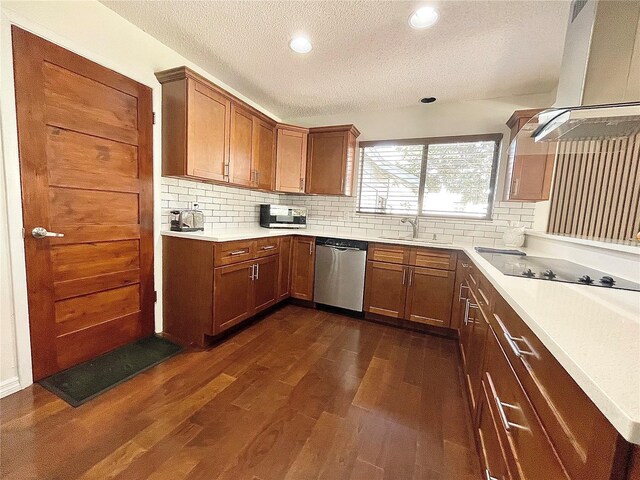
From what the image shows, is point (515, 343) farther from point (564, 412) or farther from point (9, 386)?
point (9, 386)

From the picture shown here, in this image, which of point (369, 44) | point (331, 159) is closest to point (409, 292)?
point (331, 159)

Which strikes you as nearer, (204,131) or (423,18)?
(423,18)

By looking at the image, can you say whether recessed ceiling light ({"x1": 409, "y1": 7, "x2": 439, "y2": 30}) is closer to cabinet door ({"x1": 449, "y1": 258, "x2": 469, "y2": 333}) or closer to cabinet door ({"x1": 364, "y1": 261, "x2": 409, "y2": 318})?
cabinet door ({"x1": 449, "y1": 258, "x2": 469, "y2": 333})

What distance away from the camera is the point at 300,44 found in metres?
2.11

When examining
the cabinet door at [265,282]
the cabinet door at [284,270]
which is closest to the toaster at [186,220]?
the cabinet door at [265,282]

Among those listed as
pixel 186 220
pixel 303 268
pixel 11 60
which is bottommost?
pixel 303 268

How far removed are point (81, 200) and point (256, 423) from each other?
185cm

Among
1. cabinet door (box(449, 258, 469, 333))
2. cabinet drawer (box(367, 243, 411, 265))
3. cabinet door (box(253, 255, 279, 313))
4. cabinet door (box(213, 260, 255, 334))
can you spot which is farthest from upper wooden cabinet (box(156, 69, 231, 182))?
cabinet door (box(449, 258, 469, 333))

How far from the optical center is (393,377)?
2006 millimetres

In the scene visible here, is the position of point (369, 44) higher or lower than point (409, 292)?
higher

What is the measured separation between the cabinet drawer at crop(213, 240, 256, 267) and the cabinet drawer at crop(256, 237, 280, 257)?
0.08 m

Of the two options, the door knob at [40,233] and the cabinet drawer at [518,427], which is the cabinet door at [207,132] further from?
the cabinet drawer at [518,427]

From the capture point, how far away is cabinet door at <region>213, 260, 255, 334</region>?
2256 millimetres

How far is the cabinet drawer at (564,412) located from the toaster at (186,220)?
249 centimetres
